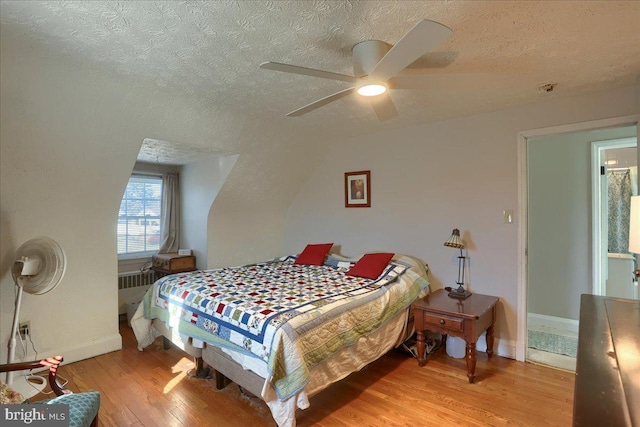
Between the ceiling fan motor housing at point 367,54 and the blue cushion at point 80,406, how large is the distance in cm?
203

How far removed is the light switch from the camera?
9.53ft

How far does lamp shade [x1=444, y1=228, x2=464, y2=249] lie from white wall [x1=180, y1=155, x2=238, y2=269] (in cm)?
239

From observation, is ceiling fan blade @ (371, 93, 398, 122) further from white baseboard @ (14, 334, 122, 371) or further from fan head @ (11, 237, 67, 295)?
white baseboard @ (14, 334, 122, 371)

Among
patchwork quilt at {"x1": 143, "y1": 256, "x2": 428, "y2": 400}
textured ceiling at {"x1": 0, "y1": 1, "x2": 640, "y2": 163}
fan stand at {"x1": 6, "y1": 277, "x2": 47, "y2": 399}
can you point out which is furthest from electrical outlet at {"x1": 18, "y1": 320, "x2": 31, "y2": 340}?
textured ceiling at {"x1": 0, "y1": 1, "x2": 640, "y2": 163}

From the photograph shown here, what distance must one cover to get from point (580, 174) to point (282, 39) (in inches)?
139

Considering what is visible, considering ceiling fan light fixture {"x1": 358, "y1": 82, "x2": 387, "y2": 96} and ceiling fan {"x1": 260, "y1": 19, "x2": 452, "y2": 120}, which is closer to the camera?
ceiling fan {"x1": 260, "y1": 19, "x2": 452, "y2": 120}

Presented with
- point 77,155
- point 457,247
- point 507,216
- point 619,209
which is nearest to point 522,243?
point 507,216

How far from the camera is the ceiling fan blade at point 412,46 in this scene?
126 centimetres

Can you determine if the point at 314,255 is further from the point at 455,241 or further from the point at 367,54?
the point at 367,54

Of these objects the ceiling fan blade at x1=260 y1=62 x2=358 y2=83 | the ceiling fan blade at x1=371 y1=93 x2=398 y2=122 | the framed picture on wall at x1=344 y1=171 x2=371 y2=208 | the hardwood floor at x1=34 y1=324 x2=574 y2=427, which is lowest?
the hardwood floor at x1=34 y1=324 x2=574 y2=427

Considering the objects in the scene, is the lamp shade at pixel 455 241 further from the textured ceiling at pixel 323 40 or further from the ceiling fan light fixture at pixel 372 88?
the ceiling fan light fixture at pixel 372 88

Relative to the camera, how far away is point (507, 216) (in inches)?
115

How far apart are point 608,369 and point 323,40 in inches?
Result: 71.2

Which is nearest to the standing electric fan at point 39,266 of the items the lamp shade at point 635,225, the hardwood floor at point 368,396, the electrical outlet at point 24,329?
the electrical outlet at point 24,329
